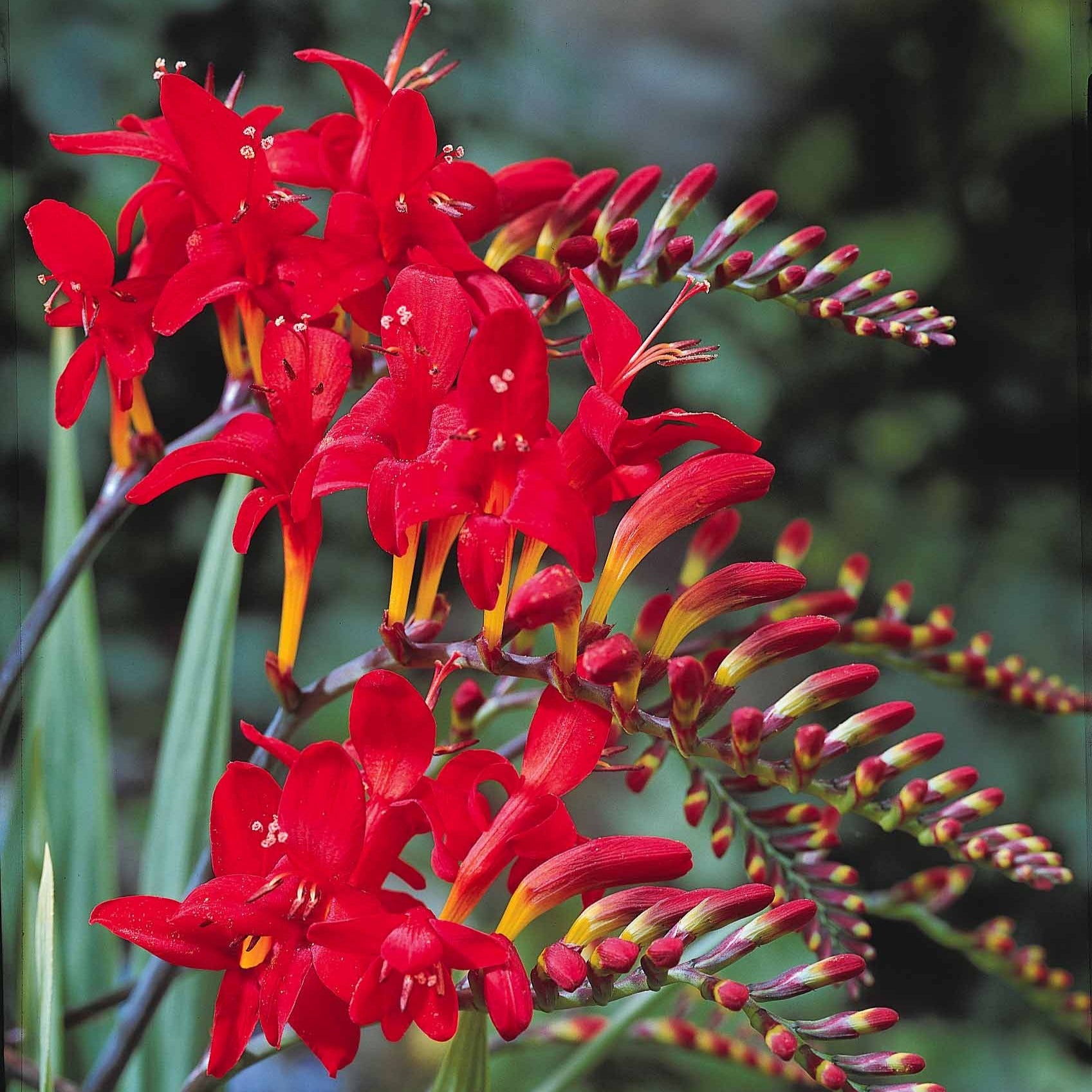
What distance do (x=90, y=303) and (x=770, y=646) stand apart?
208mm

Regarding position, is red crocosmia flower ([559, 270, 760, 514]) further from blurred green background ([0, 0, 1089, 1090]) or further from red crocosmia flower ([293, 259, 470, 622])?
blurred green background ([0, 0, 1089, 1090])

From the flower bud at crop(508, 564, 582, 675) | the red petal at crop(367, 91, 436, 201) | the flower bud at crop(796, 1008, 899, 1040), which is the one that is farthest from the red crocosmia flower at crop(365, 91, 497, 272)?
the flower bud at crop(796, 1008, 899, 1040)

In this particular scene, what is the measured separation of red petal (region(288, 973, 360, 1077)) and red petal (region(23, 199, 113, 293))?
Result: 20 centimetres

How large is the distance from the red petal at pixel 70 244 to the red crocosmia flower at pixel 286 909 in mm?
147

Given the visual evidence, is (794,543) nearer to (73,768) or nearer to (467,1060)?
(467,1060)

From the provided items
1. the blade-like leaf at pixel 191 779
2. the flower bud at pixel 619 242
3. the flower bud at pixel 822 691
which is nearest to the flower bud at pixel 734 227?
the flower bud at pixel 619 242

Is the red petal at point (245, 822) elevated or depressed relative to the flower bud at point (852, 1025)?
elevated

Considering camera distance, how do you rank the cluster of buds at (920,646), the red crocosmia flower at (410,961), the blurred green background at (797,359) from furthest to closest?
the blurred green background at (797,359)
the cluster of buds at (920,646)
the red crocosmia flower at (410,961)

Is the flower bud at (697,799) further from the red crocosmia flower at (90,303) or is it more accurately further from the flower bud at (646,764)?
the red crocosmia flower at (90,303)

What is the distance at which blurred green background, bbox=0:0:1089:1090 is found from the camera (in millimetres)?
613

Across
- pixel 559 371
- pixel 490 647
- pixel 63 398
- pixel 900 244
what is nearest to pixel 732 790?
pixel 490 647

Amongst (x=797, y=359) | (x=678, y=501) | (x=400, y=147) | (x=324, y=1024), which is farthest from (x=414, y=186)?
(x=797, y=359)

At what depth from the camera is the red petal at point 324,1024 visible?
27 cm

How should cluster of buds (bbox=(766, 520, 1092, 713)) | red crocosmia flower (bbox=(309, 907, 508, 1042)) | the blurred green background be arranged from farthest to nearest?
the blurred green background < cluster of buds (bbox=(766, 520, 1092, 713)) < red crocosmia flower (bbox=(309, 907, 508, 1042))
